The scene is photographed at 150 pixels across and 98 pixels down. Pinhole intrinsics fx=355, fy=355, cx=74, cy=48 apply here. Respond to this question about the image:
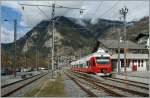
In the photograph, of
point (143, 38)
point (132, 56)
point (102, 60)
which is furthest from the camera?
point (143, 38)

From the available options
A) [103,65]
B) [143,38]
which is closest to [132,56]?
[143,38]

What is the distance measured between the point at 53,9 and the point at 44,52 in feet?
346

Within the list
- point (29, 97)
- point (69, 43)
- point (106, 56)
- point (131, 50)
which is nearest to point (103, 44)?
point (131, 50)

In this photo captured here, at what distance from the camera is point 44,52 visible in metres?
145

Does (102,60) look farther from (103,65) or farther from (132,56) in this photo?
(132,56)

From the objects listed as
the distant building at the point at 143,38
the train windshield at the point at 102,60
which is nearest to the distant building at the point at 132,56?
the distant building at the point at 143,38

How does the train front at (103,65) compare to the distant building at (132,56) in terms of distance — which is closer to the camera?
the train front at (103,65)

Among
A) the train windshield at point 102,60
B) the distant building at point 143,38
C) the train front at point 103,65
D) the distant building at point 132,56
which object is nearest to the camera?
the train front at point 103,65

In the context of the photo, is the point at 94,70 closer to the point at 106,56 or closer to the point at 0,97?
the point at 106,56

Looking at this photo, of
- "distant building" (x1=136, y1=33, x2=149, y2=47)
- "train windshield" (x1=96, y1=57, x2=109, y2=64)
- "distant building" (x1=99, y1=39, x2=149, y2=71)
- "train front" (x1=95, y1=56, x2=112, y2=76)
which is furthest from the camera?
"distant building" (x1=136, y1=33, x2=149, y2=47)

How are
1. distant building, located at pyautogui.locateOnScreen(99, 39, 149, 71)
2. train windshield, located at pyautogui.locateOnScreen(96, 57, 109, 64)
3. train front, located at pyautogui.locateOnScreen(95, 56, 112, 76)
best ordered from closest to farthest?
1. train front, located at pyautogui.locateOnScreen(95, 56, 112, 76)
2. train windshield, located at pyautogui.locateOnScreen(96, 57, 109, 64)
3. distant building, located at pyautogui.locateOnScreen(99, 39, 149, 71)

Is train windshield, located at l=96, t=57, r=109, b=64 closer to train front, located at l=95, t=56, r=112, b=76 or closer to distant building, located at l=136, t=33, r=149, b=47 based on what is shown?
train front, located at l=95, t=56, r=112, b=76

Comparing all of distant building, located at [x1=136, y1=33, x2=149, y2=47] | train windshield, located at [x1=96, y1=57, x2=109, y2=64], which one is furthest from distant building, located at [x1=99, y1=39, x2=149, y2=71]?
train windshield, located at [x1=96, y1=57, x2=109, y2=64]

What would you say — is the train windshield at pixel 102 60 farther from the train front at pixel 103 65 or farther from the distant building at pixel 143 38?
the distant building at pixel 143 38
